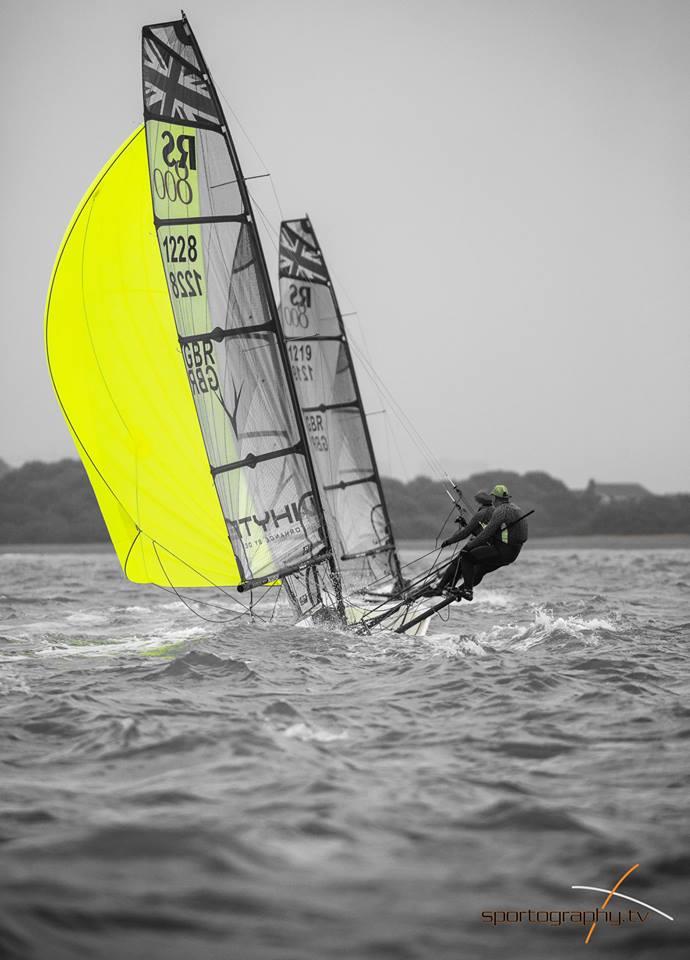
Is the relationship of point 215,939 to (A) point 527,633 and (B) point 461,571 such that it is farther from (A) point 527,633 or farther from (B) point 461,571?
(A) point 527,633

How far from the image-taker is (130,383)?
11.5 meters

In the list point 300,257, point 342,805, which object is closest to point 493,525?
point 342,805

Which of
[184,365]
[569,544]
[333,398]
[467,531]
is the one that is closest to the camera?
[467,531]

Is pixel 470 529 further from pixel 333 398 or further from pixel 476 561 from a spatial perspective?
pixel 333 398

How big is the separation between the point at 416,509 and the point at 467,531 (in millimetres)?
59948

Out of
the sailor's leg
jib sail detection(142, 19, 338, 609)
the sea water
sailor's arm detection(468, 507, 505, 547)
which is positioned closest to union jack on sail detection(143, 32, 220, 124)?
jib sail detection(142, 19, 338, 609)

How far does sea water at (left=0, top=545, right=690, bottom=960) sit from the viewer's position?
3.69 meters

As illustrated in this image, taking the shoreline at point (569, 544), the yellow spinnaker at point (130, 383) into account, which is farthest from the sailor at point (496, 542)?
the shoreline at point (569, 544)

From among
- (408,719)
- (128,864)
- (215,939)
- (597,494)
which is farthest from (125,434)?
(597,494)

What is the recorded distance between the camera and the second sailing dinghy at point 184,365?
10602mm

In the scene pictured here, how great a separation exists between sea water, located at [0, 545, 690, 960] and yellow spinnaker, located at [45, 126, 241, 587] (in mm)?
2207

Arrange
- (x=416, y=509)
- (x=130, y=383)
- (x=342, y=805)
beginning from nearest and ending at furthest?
1. (x=342, y=805)
2. (x=130, y=383)
3. (x=416, y=509)

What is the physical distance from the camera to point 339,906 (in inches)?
150

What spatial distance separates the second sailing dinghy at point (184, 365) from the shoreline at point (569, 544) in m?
42.5
